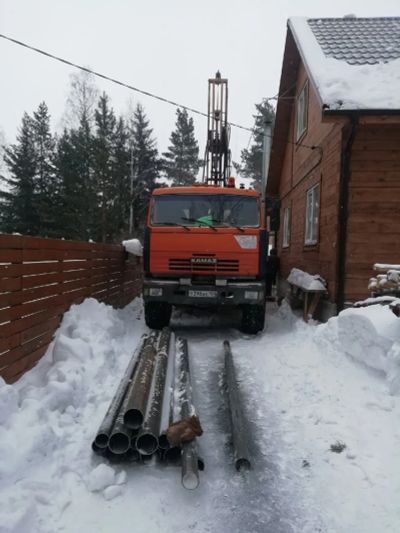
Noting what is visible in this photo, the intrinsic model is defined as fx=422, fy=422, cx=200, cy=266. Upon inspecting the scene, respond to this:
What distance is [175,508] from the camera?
2719 mm

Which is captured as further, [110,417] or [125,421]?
[110,417]

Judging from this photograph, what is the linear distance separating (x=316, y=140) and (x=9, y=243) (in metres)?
7.41

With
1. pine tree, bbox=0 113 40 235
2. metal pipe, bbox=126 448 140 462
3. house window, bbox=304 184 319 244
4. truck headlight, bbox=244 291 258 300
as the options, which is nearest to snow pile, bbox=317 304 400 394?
truck headlight, bbox=244 291 258 300

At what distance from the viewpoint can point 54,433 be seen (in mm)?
3289

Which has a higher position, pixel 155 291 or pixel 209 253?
pixel 209 253

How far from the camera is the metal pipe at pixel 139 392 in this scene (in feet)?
11.0

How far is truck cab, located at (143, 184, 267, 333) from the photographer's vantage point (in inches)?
285

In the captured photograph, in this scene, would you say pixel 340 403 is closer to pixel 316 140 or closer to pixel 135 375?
pixel 135 375

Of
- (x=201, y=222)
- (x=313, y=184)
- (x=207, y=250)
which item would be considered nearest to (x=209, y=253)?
(x=207, y=250)

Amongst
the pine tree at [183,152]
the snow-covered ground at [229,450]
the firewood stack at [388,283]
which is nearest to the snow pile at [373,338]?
the snow-covered ground at [229,450]

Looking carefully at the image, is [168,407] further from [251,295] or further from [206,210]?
[206,210]

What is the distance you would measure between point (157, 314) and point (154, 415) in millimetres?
4307

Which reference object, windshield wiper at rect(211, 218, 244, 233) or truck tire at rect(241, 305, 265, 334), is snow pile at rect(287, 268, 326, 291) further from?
windshield wiper at rect(211, 218, 244, 233)

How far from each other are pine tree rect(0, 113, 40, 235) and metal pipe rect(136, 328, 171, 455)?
2757 cm
